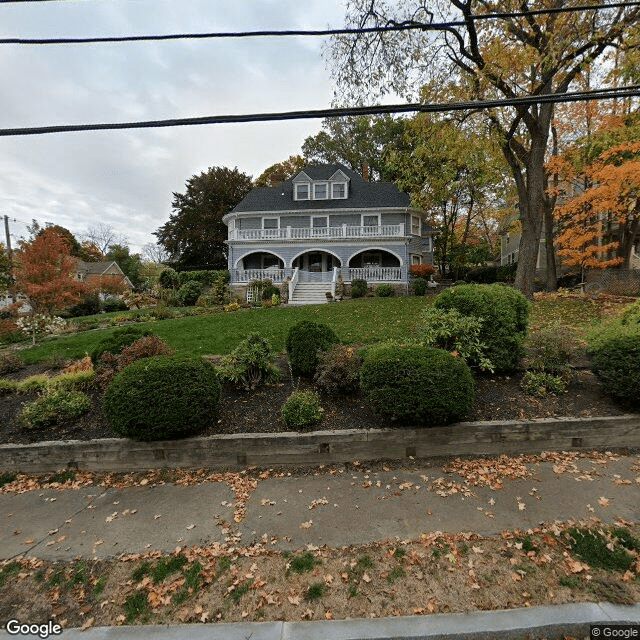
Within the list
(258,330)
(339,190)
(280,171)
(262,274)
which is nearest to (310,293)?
(262,274)

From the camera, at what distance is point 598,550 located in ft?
7.89

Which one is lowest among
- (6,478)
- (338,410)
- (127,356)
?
(6,478)

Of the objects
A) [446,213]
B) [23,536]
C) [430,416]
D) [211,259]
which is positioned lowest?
[23,536]

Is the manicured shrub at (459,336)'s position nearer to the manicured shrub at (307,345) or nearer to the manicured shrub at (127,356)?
the manicured shrub at (307,345)

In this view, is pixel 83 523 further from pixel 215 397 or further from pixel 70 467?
pixel 215 397

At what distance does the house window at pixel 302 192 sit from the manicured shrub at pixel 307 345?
19.9m

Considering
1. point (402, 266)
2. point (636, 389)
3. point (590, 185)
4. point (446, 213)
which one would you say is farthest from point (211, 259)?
point (636, 389)

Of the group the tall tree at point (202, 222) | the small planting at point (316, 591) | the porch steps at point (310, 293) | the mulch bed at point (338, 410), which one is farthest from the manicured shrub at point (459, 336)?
the tall tree at point (202, 222)

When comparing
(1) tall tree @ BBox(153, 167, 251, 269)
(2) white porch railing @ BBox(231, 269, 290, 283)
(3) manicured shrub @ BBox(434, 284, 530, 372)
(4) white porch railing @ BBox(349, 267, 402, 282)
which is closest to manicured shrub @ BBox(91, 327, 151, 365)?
(3) manicured shrub @ BBox(434, 284, 530, 372)

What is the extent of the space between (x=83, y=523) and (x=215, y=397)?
5.48 feet

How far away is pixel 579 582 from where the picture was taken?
85.7 inches

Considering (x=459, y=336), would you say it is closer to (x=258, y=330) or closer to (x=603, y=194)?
(x=258, y=330)

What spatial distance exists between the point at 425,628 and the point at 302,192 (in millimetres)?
23981

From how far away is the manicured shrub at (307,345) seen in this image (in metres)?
5.07
